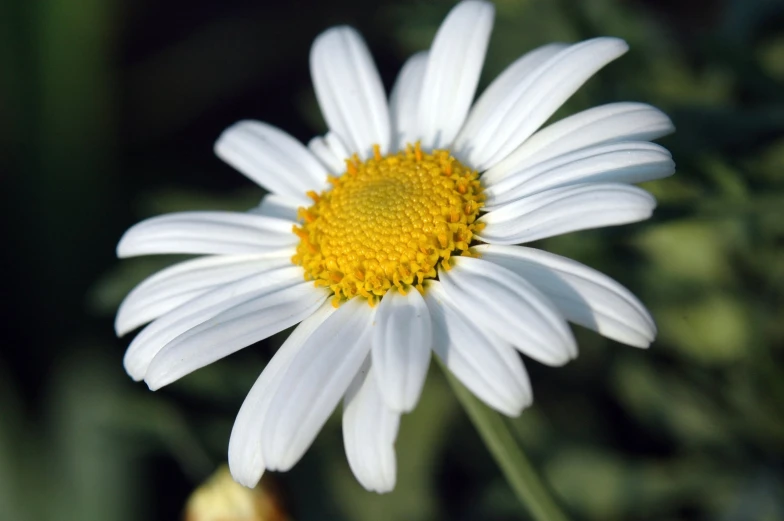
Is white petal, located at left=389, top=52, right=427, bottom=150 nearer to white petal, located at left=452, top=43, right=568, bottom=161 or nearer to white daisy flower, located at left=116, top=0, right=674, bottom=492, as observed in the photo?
white daisy flower, located at left=116, top=0, right=674, bottom=492

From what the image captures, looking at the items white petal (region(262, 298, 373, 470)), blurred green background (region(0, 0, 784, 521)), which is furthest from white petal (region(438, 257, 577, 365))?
blurred green background (region(0, 0, 784, 521))

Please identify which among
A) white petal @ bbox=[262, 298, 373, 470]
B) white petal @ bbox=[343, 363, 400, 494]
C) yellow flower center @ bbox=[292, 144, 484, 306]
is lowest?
white petal @ bbox=[343, 363, 400, 494]

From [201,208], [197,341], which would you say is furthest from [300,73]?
[197,341]

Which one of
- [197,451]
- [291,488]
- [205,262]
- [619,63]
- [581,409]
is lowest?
[581,409]

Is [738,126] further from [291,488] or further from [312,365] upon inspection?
[291,488]

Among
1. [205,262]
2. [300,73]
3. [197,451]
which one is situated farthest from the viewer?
[300,73]

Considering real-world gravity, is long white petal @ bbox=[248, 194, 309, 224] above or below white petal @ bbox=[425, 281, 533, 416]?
above

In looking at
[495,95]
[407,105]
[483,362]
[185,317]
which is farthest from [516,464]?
[407,105]
